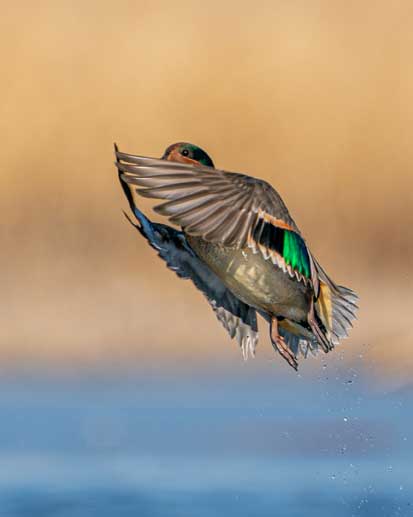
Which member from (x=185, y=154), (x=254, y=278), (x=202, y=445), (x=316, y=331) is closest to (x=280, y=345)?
(x=316, y=331)

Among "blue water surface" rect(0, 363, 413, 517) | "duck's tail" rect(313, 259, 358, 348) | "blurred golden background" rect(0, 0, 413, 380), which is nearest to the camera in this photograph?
"duck's tail" rect(313, 259, 358, 348)

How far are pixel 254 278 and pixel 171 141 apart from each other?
4969 mm

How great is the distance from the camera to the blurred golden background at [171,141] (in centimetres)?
1184

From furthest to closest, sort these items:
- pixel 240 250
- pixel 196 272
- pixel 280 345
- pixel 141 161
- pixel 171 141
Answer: pixel 171 141 → pixel 196 272 → pixel 280 345 → pixel 240 250 → pixel 141 161

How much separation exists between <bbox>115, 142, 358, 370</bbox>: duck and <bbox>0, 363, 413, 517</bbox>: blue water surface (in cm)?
113

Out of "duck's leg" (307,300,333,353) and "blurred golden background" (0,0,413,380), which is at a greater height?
"blurred golden background" (0,0,413,380)

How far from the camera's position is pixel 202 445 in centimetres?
942

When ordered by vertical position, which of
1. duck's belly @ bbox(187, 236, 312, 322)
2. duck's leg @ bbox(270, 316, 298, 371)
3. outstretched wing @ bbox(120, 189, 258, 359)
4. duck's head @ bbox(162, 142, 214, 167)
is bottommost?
duck's leg @ bbox(270, 316, 298, 371)

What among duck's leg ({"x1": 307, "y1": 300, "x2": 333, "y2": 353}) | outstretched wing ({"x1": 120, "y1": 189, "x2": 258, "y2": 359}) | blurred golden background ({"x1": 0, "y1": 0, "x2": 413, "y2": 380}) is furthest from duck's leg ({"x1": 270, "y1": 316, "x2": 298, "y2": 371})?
blurred golden background ({"x1": 0, "y1": 0, "x2": 413, "y2": 380})

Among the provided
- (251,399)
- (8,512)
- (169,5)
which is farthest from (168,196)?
(169,5)

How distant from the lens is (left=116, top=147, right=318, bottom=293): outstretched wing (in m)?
6.82

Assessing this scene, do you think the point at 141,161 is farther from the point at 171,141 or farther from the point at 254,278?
the point at 171,141

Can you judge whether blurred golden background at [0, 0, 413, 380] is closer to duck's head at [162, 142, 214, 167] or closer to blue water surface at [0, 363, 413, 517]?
blue water surface at [0, 363, 413, 517]

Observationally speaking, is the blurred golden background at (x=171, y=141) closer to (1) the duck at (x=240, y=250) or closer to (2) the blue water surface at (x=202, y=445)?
(2) the blue water surface at (x=202, y=445)
